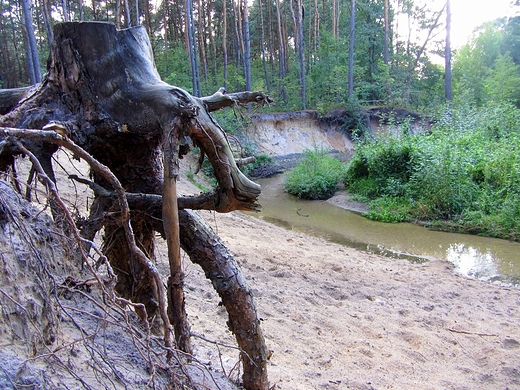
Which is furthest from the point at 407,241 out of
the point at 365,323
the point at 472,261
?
the point at 365,323

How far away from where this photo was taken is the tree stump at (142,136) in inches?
90.9

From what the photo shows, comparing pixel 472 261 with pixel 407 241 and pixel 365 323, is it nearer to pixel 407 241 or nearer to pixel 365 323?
pixel 407 241

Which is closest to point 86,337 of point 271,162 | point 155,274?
point 155,274

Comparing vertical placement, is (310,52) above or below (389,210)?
above

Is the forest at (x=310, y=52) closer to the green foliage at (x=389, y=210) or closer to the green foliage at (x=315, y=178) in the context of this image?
the green foliage at (x=315, y=178)

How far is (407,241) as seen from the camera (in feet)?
32.8

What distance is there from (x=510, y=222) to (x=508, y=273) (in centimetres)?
276

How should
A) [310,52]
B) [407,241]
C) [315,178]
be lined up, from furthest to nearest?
[310,52]
[315,178]
[407,241]

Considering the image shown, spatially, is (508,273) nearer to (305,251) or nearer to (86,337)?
(305,251)

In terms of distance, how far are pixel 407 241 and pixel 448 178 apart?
9.40ft

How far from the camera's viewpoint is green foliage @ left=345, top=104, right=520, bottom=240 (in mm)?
10773

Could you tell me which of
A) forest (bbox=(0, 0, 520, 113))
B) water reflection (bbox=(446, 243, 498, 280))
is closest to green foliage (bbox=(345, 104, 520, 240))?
water reflection (bbox=(446, 243, 498, 280))

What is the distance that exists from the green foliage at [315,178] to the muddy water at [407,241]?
1.44 meters

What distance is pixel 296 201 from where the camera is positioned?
15.1m
